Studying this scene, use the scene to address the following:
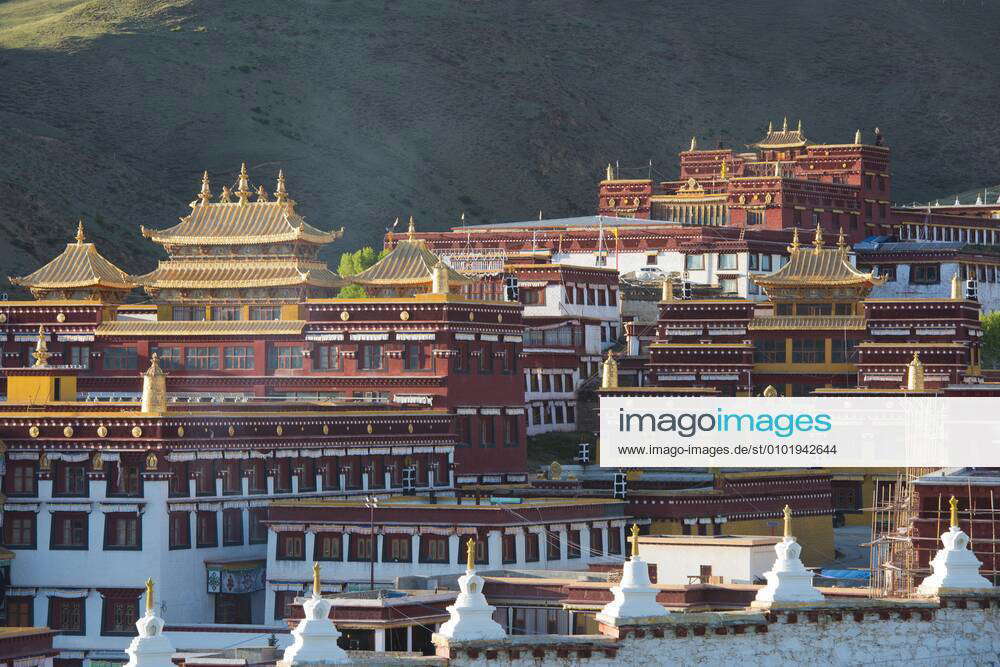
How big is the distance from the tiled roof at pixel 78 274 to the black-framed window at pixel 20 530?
27300mm

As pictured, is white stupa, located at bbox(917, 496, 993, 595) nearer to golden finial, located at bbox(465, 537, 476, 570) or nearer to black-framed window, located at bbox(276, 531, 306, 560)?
golden finial, located at bbox(465, 537, 476, 570)

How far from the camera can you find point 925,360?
372 feet

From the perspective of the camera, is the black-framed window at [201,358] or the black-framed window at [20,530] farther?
the black-framed window at [201,358]

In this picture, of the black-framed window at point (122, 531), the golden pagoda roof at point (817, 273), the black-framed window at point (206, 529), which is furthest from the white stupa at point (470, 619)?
the golden pagoda roof at point (817, 273)

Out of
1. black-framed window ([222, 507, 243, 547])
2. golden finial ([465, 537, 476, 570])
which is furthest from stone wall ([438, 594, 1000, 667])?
black-framed window ([222, 507, 243, 547])

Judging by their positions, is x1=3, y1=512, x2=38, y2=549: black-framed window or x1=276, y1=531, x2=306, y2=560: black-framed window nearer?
x1=3, y1=512, x2=38, y2=549: black-framed window

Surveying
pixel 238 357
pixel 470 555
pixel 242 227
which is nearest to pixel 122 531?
pixel 238 357

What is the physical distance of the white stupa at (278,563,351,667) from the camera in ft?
148

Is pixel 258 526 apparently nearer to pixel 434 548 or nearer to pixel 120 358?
pixel 434 548

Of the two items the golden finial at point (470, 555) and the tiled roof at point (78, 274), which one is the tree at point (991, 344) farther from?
the golden finial at point (470, 555)

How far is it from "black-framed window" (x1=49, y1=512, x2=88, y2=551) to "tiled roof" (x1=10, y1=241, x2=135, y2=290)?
27772 millimetres

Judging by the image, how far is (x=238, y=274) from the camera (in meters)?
116

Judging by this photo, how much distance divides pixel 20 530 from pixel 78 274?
28678mm

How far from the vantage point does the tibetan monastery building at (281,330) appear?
353 feet
